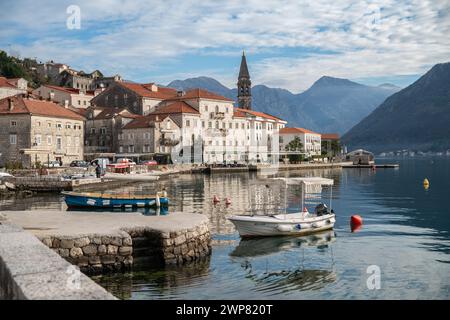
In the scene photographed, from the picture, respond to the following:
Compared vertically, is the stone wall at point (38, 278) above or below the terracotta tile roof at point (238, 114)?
below

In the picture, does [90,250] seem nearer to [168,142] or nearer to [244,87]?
[168,142]

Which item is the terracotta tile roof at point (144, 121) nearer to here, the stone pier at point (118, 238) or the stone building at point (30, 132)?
the stone building at point (30, 132)

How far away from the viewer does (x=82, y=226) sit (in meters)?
21.8

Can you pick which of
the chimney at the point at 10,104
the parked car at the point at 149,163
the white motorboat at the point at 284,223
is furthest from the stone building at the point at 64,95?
the white motorboat at the point at 284,223

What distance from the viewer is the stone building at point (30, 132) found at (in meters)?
75.1

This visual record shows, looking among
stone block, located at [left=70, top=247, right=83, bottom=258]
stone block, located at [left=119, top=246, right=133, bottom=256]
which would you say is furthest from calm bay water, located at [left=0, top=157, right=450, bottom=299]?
stone block, located at [left=70, top=247, right=83, bottom=258]

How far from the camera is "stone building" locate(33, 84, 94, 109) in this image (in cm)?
11600

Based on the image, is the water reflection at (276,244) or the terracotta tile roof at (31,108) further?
the terracotta tile roof at (31,108)

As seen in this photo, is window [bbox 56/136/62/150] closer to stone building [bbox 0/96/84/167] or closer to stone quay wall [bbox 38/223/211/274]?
stone building [bbox 0/96/84/167]

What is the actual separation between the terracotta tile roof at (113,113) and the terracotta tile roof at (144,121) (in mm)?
2919

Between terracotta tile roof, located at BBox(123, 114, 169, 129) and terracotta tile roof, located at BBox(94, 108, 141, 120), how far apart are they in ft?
Answer: 9.58

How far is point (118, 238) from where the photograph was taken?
1964 cm

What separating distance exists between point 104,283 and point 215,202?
27.9 m
